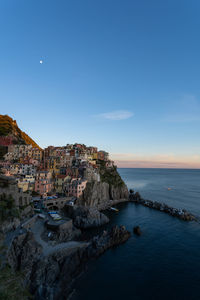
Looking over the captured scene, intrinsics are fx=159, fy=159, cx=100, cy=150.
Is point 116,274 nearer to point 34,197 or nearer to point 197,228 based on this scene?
→ point 197,228

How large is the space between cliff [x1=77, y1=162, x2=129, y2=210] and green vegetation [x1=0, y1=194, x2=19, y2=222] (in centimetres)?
3119

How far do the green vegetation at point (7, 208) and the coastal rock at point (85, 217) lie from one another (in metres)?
21.5

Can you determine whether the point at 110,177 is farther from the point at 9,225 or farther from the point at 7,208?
the point at 9,225

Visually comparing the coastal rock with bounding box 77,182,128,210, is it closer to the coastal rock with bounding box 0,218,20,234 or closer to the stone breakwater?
the stone breakwater

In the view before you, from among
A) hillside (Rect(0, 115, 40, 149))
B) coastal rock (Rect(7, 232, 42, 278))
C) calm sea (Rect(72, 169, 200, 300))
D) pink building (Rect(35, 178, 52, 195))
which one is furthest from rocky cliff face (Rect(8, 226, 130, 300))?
hillside (Rect(0, 115, 40, 149))

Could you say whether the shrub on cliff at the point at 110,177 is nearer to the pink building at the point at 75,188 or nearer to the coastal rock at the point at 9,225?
the pink building at the point at 75,188

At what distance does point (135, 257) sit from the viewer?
124 ft

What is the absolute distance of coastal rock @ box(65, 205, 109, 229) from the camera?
179ft

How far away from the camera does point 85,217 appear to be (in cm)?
5616

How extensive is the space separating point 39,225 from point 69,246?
12.1 m

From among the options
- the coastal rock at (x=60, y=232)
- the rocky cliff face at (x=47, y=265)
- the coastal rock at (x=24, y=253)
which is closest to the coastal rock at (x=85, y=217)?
the coastal rock at (x=60, y=232)

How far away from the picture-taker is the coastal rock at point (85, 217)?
179 ft

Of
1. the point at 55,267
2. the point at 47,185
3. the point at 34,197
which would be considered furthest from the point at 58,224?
the point at 47,185

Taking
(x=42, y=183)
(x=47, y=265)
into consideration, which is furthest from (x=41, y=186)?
(x=47, y=265)
